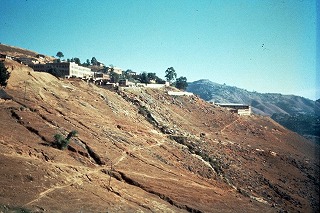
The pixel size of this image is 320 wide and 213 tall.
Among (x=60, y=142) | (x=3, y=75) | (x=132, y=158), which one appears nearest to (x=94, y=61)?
(x=3, y=75)

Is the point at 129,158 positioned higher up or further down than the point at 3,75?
further down

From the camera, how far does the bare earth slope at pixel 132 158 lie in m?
28.9

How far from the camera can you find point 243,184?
49.9 meters

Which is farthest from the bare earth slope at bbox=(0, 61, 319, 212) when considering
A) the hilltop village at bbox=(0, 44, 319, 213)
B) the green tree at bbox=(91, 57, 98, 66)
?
the green tree at bbox=(91, 57, 98, 66)

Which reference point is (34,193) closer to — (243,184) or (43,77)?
(243,184)

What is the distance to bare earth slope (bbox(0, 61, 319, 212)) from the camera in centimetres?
2891

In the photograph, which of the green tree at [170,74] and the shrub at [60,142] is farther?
the green tree at [170,74]

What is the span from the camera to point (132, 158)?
42.9 m

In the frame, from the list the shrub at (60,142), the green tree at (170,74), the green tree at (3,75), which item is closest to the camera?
the shrub at (60,142)

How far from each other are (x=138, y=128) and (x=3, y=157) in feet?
97.8

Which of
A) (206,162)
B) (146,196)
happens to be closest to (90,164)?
(146,196)

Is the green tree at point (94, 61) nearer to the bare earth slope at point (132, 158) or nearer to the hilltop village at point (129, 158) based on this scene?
the bare earth slope at point (132, 158)

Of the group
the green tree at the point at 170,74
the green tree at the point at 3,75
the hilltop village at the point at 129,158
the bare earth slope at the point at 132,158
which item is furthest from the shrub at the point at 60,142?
the green tree at the point at 170,74

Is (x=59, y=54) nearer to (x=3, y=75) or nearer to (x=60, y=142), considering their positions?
(x=3, y=75)
